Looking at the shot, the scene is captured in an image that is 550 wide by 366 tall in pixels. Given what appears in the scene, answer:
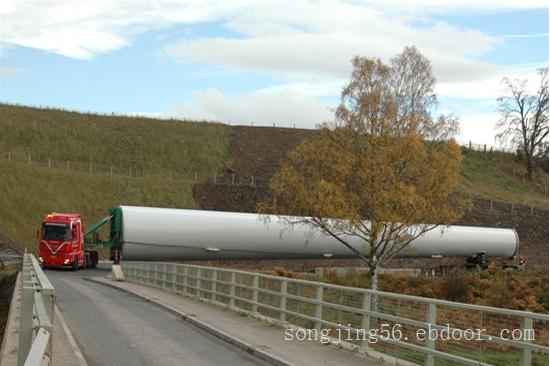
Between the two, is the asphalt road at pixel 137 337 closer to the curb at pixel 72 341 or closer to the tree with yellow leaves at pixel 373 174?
the curb at pixel 72 341

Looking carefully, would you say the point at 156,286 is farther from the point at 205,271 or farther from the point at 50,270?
the point at 50,270

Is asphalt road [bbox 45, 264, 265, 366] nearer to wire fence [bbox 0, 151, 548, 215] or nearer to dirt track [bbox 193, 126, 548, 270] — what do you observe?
dirt track [bbox 193, 126, 548, 270]

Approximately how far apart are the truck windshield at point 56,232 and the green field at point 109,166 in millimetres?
15363

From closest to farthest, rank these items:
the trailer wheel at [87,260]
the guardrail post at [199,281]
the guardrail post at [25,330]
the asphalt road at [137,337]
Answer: the guardrail post at [25,330], the asphalt road at [137,337], the guardrail post at [199,281], the trailer wheel at [87,260]

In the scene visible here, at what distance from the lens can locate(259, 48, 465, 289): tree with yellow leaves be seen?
1436 inches

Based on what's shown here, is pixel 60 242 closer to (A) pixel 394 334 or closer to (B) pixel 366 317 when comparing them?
(B) pixel 366 317

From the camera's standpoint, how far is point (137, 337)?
637 inches

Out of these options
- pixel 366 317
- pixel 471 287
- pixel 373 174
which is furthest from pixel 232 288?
pixel 471 287

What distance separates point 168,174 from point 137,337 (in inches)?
2694

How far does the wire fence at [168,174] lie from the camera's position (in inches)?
3127

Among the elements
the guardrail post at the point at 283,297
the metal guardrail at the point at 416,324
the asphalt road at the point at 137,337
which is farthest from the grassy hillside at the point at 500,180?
the metal guardrail at the point at 416,324

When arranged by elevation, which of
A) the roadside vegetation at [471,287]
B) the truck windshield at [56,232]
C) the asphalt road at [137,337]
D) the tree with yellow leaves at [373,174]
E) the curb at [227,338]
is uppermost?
the tree with yellow leaves at [373,174]

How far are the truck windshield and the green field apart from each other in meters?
15.4


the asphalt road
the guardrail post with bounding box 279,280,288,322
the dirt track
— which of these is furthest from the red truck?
the guardrail post with bounding box 279,280,288,322
